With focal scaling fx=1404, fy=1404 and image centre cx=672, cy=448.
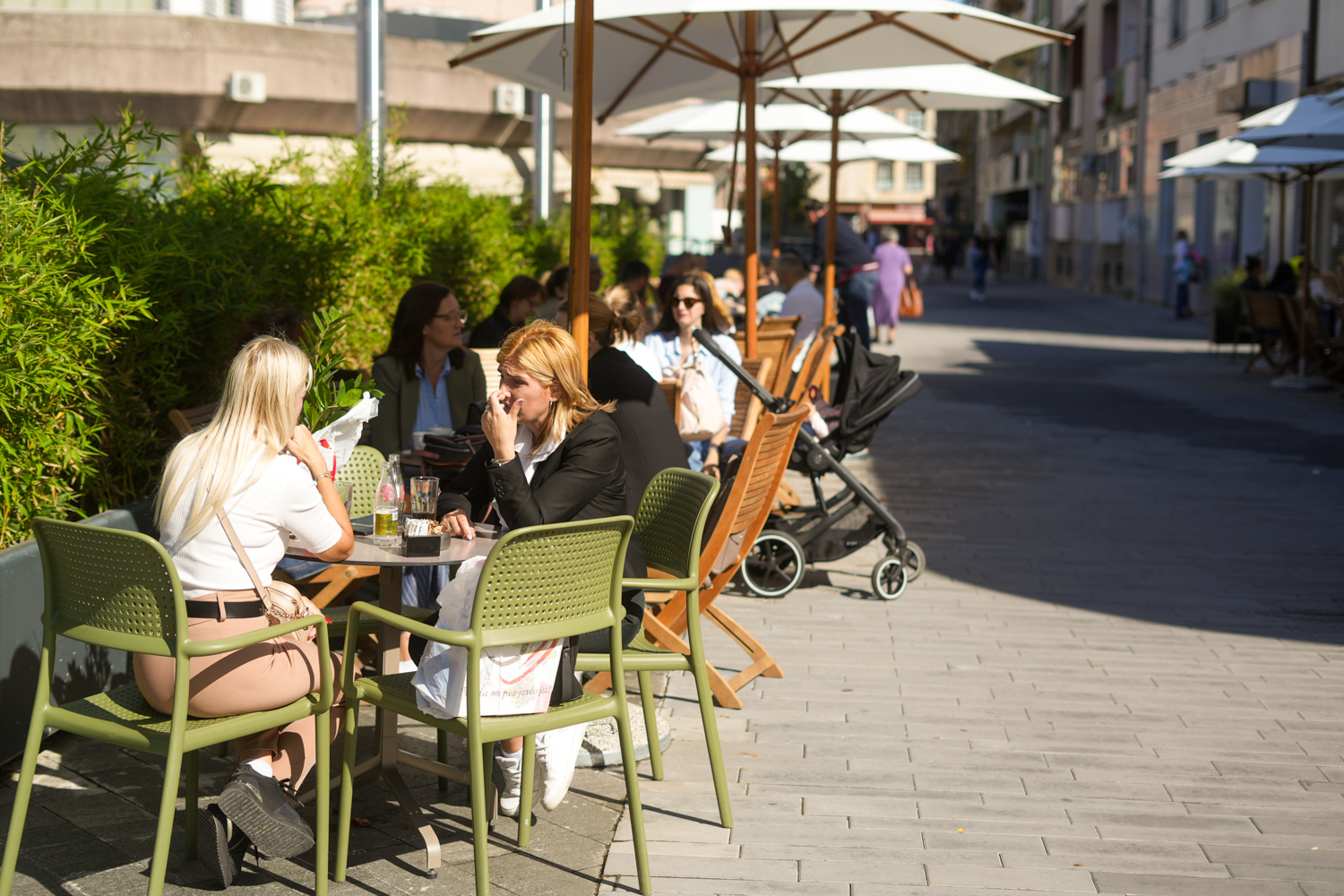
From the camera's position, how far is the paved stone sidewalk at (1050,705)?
389 centimetres

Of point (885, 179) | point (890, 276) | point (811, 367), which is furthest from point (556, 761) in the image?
point (885, 179)

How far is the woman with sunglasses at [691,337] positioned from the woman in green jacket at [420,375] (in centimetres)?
131

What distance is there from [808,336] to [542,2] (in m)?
3.91

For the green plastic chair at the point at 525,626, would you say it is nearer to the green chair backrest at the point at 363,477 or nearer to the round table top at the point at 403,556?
the round table top at the point at 403,556

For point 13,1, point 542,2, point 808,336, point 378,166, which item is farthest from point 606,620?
point 13,1

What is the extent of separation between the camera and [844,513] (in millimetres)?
7039

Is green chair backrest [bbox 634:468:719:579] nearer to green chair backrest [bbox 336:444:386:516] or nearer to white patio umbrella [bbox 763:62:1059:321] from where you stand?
green chair backrest [bbox 336:444:386:516]

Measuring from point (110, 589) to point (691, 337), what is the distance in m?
4.90

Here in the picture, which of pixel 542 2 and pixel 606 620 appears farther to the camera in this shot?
pixel 542 2

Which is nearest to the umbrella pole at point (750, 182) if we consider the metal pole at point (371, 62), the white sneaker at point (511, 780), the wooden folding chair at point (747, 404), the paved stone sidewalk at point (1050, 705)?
the wooden folding chair at point (747, 404)

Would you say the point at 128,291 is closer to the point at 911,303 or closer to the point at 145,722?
the point at 145,722

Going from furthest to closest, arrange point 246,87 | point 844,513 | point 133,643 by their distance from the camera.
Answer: point 246,87
point 844,513
point 133,643

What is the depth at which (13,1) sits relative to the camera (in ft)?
59.3

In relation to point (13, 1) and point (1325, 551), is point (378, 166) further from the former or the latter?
point (13, 1)
